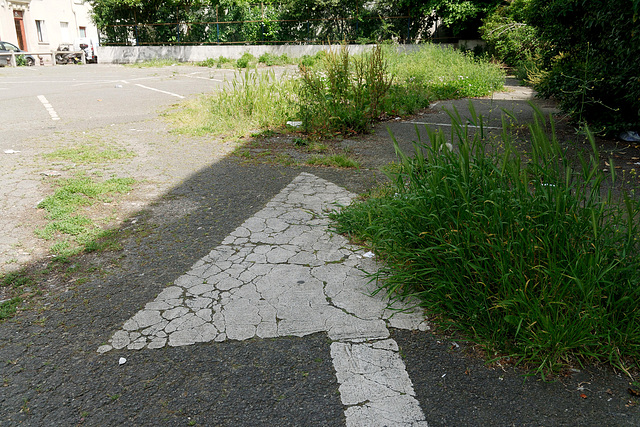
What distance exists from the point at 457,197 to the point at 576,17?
17.2 feet

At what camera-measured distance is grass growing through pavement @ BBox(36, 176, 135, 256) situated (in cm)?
368

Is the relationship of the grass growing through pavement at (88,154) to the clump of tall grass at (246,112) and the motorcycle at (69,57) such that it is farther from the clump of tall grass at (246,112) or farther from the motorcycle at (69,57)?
the motorcycle at (69,57)

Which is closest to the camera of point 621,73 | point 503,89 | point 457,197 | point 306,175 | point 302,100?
point 457,197

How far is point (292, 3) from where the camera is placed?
23.1 metres

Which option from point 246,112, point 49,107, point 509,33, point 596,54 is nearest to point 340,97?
point 246,112

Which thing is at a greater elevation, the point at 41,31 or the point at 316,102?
the point at 41,31

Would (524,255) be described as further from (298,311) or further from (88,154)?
(88,154)

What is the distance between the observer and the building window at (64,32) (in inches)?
1465

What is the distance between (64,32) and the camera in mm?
37500

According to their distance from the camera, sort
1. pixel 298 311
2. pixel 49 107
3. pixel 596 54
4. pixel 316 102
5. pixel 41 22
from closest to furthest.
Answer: pixel 298 311 → pixel 596 54 → pixel 316 102 → pixel 49 107 → pixel 41 22

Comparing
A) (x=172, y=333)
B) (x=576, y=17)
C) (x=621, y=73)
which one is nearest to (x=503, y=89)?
(x=576, y=17)

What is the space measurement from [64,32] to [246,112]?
121ft

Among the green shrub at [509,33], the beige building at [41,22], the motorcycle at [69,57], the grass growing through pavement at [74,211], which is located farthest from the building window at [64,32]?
the grass growing through pavement at [74,211]

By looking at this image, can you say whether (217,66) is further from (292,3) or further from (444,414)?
(444,414)
